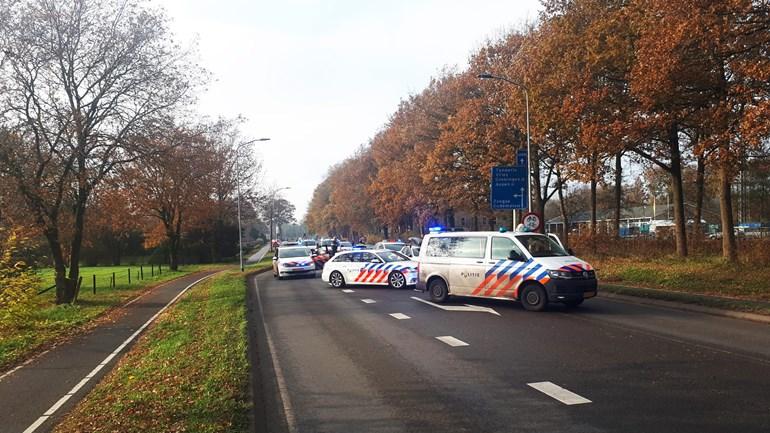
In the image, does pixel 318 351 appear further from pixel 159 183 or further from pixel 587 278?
pixel 159 183

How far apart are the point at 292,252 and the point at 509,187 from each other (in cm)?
1178

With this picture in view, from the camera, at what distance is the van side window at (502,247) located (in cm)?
1323

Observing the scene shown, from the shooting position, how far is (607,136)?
1805cm

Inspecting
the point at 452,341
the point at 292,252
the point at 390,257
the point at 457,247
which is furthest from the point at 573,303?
the point at 292,252

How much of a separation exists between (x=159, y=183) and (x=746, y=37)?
2095 centimetres

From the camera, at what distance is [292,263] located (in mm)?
27312

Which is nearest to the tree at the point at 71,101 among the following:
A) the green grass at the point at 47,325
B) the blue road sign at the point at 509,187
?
the green grass at the point at 47,325

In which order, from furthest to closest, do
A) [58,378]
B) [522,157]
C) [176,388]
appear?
[522,157] → [58,378] → [176,388]

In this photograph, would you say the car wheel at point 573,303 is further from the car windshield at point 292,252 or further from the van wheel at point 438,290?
the car windshield at point 292,252

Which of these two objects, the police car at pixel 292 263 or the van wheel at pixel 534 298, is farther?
the police car at pixel 292 263

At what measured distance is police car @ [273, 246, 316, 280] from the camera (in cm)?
2730

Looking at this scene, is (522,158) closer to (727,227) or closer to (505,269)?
(727,227)

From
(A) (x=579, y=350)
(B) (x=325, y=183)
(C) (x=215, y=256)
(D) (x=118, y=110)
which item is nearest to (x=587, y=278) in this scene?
(A) (x=579, y=350)

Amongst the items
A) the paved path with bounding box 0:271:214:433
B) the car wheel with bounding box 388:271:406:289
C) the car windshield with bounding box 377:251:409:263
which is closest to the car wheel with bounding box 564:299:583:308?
the car wheel with bounding box 388:271:406:289
